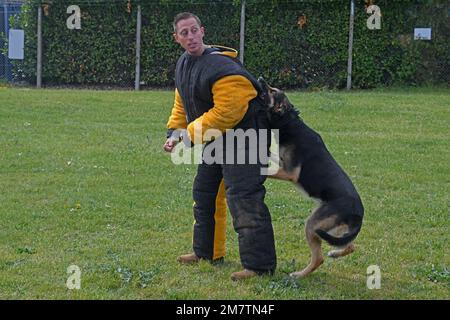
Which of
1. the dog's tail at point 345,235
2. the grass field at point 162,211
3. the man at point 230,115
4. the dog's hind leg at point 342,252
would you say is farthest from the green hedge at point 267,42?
the dog's tail at point 345,235

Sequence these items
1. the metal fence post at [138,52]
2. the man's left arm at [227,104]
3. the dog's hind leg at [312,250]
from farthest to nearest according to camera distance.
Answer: the metal fence post at [138,52] < the dog's hind leg at [312,250] < the man's left arm at [227,104]

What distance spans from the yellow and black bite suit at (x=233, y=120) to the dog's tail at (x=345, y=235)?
0.38m

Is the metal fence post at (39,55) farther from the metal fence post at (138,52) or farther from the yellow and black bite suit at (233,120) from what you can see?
the yellow and black bite suit at (233,120)

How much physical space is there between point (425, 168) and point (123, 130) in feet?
15.1

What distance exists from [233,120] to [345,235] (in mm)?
1079

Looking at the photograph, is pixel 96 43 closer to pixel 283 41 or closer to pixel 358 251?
pixel 283 41

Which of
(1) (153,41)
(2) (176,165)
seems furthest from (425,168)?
(1) (153,41)

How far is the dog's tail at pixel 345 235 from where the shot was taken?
482 centimetres

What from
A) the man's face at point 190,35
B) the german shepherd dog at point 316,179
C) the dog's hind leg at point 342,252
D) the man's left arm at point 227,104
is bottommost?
the dog's hind leg at point 342,252

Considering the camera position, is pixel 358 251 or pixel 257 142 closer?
pixel 257 142

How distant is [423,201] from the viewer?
7082 millimetres

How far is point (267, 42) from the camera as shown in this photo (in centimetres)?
1600

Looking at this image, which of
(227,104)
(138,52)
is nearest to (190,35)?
(227,104)

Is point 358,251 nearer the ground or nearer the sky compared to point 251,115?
nearer the ground
